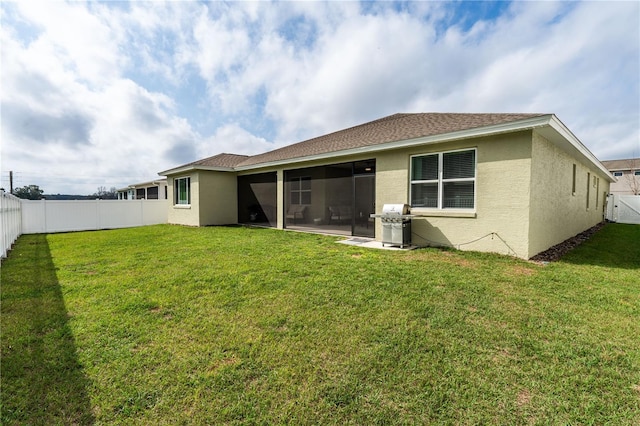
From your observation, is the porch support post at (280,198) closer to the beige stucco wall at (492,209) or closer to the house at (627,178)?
the beige stucco wall at (492,209)

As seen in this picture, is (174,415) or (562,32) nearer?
(174,415)

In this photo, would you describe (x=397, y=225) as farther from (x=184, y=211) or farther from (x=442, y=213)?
(x=184, y=211)

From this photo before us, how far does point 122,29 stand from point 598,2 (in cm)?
1319

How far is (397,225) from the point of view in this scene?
24.6ft

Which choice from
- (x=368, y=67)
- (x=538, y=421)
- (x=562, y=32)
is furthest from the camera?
(x=368, y=67)

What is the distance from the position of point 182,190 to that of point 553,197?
16.0 metres

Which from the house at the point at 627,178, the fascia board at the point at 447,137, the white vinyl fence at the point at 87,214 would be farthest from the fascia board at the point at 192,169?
the house at the point at 627,178

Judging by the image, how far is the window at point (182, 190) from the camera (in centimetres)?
1433

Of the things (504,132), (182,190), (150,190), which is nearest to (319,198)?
(182,190)

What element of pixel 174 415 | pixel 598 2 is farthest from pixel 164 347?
pixel 598 2

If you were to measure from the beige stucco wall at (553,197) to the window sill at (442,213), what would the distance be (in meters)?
1.25

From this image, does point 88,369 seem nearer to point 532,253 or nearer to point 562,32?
point 532,253

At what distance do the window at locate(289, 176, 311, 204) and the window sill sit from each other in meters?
6.61

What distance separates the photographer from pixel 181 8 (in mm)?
7738
